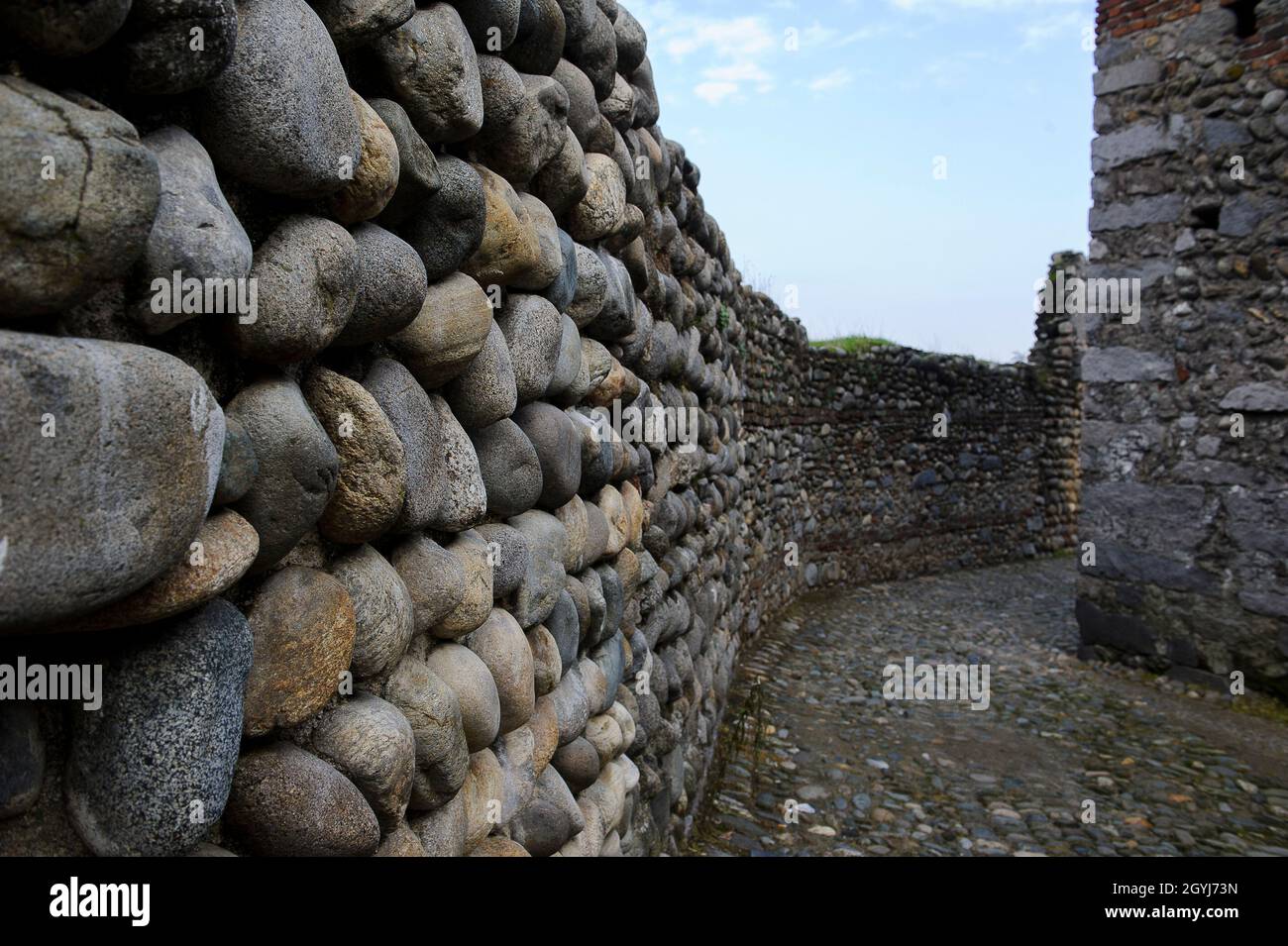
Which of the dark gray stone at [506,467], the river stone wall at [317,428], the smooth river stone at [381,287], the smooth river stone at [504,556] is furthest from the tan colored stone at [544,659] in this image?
the smooth river stone at [381,287]

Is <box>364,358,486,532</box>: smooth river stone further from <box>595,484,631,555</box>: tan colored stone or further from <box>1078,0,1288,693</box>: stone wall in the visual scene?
<box>1078,0,1288,693</box>: stone wall

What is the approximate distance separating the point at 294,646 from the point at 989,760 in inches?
154

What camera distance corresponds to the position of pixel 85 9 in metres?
0.74

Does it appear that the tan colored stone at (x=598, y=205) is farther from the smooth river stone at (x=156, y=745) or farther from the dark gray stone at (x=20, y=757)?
the dark gray stone at (x=20, y=757)

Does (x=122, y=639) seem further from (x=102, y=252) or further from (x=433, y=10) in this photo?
(x=433, y=10)

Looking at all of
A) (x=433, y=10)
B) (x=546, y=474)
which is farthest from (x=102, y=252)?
(x=546, y=474)

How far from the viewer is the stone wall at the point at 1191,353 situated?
5.06 metres

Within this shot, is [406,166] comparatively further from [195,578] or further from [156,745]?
[156,745]

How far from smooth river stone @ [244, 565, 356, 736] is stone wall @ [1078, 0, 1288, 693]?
218 inches

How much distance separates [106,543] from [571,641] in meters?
1.34

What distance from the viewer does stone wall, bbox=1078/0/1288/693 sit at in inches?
199

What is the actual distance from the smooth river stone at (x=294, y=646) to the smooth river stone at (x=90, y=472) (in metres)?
0.24

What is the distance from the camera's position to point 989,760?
13.8ft

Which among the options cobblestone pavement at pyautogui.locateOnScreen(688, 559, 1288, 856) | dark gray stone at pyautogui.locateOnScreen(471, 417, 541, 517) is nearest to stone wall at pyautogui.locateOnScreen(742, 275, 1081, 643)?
cobblestone pavement at pyautogui.locateOnScreen(688, 559, 1288, 856)
